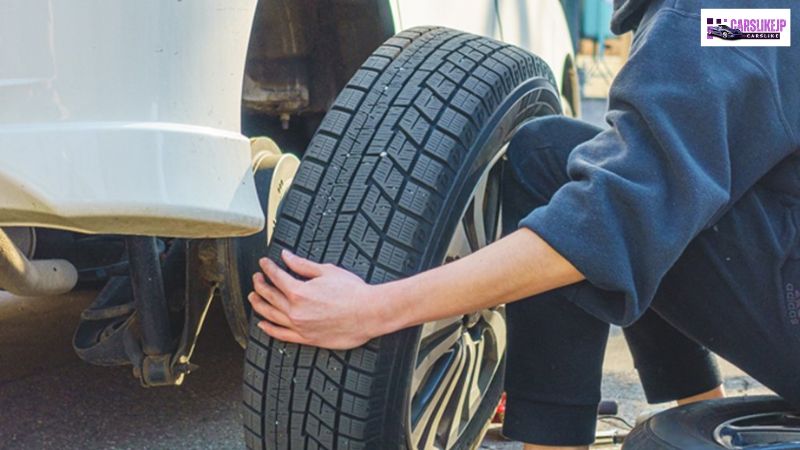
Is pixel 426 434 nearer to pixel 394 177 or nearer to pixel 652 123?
pixel 394 177

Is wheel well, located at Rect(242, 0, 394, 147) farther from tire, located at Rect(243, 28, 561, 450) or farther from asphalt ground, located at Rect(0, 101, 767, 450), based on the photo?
asphalt ground, located at Rect(0, 101, 767, 450)

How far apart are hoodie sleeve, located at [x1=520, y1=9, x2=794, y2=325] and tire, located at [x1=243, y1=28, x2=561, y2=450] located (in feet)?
0.71

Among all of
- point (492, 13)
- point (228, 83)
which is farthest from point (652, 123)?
point (492, 13)

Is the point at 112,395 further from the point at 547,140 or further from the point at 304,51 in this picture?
the point at 547,140

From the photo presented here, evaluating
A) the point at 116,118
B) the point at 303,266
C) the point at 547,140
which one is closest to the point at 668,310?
the point at 547,140

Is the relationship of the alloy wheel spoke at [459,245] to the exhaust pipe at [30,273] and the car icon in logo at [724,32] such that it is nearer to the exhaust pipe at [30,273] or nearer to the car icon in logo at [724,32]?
the car icon in logo at [724,32]

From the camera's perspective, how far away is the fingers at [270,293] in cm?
154

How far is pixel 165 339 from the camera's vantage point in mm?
1789

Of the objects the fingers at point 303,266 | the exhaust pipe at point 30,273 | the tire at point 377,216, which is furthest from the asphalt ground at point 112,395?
the fingers at point 303,266

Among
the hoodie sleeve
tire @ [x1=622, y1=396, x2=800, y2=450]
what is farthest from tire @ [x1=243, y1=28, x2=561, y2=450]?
tire @ [x1=622, y1=396, x2=800, y2=450]

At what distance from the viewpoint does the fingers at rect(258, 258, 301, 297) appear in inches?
60.2

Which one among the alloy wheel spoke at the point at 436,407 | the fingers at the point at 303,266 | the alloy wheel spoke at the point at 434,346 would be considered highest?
the fingers at the point at 303,266
